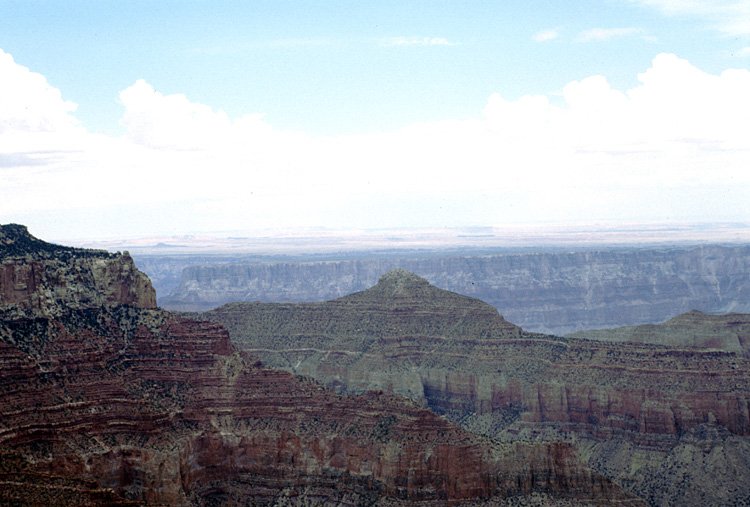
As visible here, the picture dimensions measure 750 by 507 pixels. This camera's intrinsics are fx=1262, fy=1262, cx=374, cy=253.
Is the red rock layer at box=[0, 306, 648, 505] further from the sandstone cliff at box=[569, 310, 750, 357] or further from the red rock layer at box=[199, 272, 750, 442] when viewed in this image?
the sandstone cliff at box=[569, 310, 750, 357]

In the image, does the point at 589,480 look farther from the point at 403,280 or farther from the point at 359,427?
the point at 403,280

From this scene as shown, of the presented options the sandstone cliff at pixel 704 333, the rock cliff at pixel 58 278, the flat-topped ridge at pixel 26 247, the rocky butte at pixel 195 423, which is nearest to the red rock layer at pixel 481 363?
the sandstone cliff at pixel 704 333

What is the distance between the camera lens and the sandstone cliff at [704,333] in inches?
6919

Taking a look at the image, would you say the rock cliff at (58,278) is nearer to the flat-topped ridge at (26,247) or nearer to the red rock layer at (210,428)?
the flat-topped ridge at (26,247)

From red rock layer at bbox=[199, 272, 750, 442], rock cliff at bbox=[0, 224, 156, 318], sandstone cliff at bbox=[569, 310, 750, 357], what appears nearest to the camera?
rock cliff at bbox=[0, 224, 156, 318]

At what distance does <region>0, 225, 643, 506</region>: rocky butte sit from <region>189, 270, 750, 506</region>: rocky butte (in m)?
23.2

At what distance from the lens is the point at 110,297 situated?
115875 mm

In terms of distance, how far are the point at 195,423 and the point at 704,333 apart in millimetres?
93231

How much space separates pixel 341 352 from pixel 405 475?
204 feet

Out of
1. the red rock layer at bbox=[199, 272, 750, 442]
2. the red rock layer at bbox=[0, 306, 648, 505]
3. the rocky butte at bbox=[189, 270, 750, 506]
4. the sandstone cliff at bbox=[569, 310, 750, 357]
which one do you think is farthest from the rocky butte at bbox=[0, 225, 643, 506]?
the sandstone cliff at bbox=[569, 310, 750, 357]

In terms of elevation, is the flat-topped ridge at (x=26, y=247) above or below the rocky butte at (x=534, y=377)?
above

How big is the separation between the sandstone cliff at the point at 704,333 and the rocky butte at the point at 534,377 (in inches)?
1012

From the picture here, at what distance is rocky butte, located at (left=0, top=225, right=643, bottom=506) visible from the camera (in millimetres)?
99688

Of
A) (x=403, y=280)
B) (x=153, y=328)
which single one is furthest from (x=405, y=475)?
(x=403, y=280)
